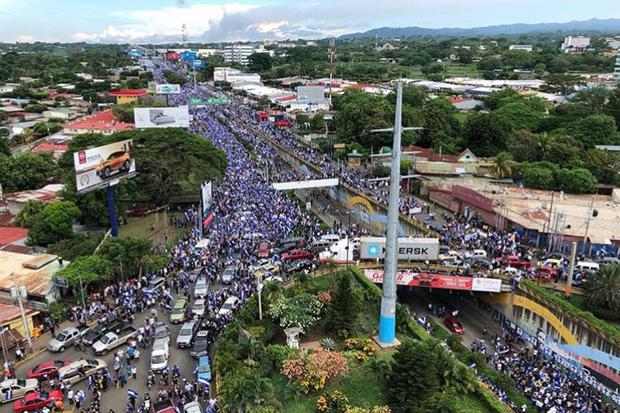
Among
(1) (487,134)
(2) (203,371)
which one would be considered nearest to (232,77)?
(1) (487,134)

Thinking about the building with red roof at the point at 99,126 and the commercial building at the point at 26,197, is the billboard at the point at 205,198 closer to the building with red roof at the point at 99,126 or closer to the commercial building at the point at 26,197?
the commercial building at the point at 26,197

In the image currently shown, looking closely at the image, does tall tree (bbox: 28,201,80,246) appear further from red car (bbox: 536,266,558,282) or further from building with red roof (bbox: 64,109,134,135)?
building with red roof (bbox: 64,109,134,135)

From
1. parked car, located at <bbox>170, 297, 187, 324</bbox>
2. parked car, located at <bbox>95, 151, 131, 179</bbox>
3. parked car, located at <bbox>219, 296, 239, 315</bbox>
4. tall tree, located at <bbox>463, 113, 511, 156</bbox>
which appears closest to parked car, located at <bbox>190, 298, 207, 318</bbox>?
parked car, located at <bbox>170, 297, 187, 324</bbox>

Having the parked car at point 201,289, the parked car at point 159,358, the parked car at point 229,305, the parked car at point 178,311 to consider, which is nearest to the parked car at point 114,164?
the parked car at point 201,289

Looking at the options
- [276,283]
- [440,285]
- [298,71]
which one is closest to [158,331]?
[276,283]

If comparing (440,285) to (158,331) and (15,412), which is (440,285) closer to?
(158,331)
